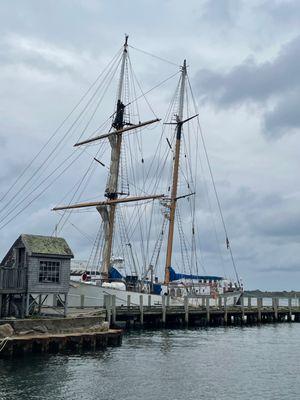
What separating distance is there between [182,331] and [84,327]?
1863cm

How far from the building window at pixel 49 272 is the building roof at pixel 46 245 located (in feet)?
2.36

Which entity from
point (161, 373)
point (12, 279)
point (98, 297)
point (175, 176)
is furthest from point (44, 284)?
point (175, 176)

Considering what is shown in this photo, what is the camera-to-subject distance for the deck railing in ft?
125

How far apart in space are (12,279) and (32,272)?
1.96 m

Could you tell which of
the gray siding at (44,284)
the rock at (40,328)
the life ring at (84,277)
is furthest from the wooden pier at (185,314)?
the rock at (40,328)

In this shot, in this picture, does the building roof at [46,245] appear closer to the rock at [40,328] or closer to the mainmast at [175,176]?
the rock at [40,328]

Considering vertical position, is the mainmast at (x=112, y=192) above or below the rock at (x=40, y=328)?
above

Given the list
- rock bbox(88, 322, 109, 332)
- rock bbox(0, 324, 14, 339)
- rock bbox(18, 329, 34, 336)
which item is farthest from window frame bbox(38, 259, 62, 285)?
rock bbox(0, 324, 14, 339)

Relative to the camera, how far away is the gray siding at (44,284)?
37.9 metres

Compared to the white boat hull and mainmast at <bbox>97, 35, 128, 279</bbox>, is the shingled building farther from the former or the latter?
mainmast at <bbox>97, 35, 128, 279</bbox>

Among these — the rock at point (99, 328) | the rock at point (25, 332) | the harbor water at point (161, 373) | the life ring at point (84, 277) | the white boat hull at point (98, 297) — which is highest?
the life ring at point (84, 277)

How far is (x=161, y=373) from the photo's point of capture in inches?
1193

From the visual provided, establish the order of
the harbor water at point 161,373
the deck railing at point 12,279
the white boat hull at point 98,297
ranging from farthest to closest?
the white boat hull at point 98,297
the deck railing at point 12,279
the harbor water at point 161,373

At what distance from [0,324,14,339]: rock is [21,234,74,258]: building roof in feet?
20.6
